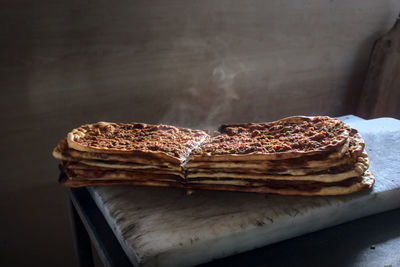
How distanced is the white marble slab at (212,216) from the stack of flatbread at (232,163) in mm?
48

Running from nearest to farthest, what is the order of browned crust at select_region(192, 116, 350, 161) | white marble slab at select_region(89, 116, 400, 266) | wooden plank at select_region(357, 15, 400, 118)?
white marble slab at select_region(89, 116, 400, 266), browned crust at select_region(192, 116, 350, 161), wooden plank at select_region(357, 15, 400, 118)

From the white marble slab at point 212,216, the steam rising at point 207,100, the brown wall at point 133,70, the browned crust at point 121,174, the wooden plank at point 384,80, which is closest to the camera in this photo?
the white marble slab at point 212,216

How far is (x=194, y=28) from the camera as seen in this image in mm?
2688

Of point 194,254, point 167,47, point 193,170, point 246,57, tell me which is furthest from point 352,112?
point 194,254

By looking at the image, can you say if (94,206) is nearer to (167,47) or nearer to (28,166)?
(28,166)

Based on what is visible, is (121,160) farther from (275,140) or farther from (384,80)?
(384,80)

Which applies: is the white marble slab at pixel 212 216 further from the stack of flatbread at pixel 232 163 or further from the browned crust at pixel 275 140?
the browned crust at pixel 275 140

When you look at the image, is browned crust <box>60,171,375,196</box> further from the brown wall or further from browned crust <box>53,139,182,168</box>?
the brown wall

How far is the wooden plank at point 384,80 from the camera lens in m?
3.39

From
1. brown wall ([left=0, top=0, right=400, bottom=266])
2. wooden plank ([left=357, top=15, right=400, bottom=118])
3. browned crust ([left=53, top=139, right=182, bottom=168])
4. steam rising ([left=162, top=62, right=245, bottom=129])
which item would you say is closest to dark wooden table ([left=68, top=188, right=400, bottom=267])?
browned crust ([left=53, top=139, right=182, bottom=168])

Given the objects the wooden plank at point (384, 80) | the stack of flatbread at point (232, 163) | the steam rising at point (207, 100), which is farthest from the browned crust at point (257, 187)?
the wooden plank at point (384, 80)

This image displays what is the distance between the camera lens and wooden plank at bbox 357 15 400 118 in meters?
3.39

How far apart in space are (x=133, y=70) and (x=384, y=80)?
2494 mm

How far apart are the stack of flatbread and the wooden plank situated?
2100 millimetres
